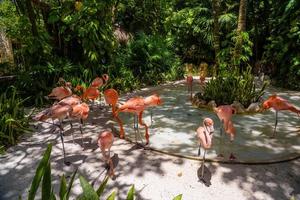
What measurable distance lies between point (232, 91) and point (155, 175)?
3.11 m

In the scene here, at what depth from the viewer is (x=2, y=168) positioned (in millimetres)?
3723

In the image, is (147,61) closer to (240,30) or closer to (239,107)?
(240,30)

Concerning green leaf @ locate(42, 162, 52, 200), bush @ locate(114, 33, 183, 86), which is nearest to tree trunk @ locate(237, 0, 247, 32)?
bush @ locate(114, 33, 183, 86)

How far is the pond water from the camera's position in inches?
154

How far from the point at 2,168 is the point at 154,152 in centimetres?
188

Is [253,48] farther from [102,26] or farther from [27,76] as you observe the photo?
[27,76]

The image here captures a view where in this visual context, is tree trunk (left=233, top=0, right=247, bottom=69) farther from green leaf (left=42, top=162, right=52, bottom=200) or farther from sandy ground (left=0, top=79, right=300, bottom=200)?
green leaf (left=42, top=162, right=52, bottom=200)

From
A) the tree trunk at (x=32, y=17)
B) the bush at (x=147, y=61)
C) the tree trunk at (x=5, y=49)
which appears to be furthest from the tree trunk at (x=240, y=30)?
the tree trunk at (x=5, y=49)

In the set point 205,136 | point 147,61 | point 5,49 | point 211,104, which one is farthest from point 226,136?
point 5,49

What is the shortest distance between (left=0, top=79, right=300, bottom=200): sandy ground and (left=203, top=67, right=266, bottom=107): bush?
2341 millimetres

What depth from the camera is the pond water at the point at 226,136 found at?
391cm

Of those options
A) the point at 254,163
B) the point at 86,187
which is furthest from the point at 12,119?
the point at 254,163

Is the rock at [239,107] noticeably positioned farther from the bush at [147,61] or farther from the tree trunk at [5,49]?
the tree trunk at [5,49]

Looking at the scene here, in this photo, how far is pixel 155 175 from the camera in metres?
3.49
